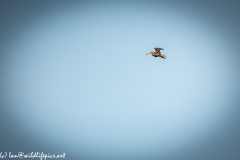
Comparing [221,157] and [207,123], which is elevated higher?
[207,123]

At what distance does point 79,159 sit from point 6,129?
3384mm

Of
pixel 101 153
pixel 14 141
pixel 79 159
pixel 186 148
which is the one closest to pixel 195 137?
pixel 186 148

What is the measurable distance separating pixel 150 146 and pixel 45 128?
4.73m

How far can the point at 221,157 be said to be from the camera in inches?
483

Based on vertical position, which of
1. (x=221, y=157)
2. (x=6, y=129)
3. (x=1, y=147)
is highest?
(x=6, y=129)

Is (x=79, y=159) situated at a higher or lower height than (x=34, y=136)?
lower

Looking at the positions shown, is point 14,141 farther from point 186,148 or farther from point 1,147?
point 186,148

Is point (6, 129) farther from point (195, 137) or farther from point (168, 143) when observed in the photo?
point (195, 137)

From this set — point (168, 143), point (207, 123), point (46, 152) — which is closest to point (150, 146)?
point (168, 143)

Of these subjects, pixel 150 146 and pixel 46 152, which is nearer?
pixel 46 152

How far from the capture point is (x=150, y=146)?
1273 cm

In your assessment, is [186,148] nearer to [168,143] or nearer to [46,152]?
[168,143]

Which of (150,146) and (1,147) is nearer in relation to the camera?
(1,147)

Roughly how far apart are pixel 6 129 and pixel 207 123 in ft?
29.3
